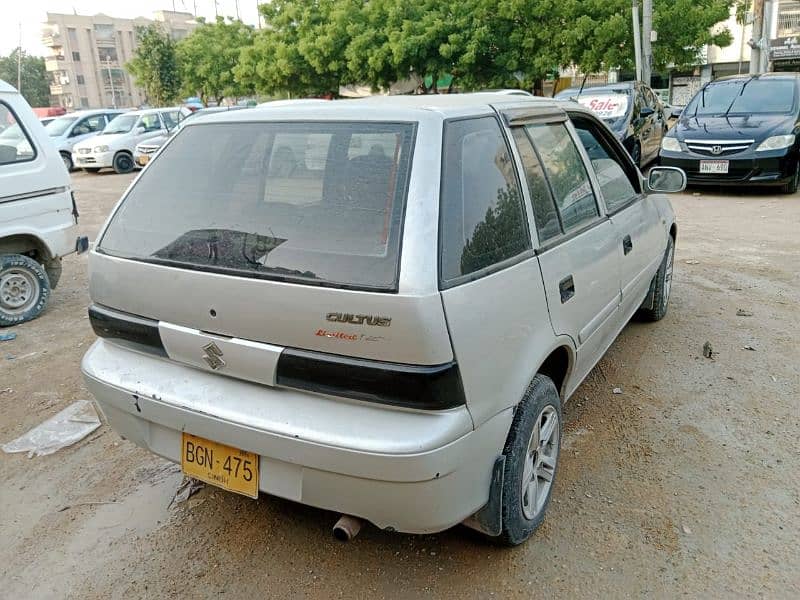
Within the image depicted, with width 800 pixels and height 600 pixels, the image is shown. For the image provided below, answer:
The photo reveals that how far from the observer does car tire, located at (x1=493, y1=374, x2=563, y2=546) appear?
2.37 meters

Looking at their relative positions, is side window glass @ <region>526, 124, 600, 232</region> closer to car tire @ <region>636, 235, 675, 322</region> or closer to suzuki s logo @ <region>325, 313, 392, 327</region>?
suzuki s logo @ <region>325, 313, 392, 327</region>

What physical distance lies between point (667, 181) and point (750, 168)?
270 inches

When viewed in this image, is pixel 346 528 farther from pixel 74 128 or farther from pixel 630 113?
pixel 74 128

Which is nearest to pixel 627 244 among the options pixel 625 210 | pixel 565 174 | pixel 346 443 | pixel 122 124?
pixel 625 210

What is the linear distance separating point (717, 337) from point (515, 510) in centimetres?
293

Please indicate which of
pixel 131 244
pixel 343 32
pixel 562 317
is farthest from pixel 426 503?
pixel 343 32

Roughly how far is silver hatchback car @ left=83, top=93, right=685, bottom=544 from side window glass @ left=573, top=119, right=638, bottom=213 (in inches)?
27.0

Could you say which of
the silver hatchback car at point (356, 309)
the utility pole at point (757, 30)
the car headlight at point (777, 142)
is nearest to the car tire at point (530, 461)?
the silver hatchback car at point (356, 309)

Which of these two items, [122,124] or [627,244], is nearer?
[627,244]

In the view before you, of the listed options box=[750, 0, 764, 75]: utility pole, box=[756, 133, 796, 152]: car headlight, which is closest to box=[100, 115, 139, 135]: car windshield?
box=[756, 133, 796, 152]: car headlight

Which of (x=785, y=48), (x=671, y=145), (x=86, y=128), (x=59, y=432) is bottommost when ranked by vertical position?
(x=59, y=432)

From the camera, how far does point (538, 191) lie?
270 cm

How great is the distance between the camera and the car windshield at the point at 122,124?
1767 centimetres

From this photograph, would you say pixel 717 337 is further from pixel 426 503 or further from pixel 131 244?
pixel 131 244
